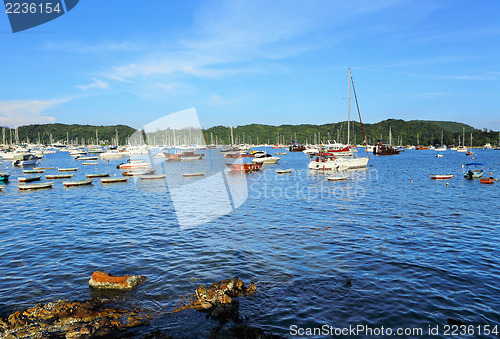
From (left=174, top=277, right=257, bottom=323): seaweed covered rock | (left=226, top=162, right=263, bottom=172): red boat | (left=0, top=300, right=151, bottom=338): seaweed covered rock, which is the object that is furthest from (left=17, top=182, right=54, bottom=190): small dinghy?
(left=174, top=277, right=257, bottom=323): seaweed covered rock

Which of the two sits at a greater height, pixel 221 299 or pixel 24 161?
pixel 24 161

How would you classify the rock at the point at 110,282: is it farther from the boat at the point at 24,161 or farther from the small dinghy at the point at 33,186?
the boat at the point at 24,161

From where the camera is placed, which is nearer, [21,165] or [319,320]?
[319,320]

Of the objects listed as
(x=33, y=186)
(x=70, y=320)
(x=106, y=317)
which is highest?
(x=33, y=186)

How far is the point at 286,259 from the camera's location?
16.8m

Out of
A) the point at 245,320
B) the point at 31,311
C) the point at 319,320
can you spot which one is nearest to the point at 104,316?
the point at 31,311

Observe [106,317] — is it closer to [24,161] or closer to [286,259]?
[286,259]

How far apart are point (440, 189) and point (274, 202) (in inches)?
921

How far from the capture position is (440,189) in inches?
1668

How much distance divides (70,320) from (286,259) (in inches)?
389

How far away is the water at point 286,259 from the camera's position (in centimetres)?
1173

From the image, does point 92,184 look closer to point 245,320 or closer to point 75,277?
point 75,277

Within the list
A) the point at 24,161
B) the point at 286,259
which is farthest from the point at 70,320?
the point at 24,161

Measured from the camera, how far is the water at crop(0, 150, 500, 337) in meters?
11.7
